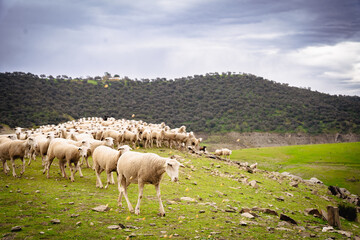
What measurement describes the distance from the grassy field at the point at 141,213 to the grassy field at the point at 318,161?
20015 mm

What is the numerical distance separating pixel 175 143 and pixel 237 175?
10575mm

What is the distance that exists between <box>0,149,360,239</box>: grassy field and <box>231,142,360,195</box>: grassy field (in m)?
20.0

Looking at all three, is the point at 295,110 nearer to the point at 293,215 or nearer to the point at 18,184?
the point at 293,215

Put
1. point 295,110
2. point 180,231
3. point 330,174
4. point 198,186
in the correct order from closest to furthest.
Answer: point 180,231 < point 198,186 < point 330,174 < point 295,110

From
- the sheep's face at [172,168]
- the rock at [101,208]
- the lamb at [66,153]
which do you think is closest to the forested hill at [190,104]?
the lamb at [66,153]

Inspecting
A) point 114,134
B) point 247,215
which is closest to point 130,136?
point 114,134

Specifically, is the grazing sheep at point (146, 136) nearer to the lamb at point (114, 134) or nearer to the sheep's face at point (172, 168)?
the lamb at point (114, 134)

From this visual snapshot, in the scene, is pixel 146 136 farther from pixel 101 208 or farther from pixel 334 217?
pixel 334 217

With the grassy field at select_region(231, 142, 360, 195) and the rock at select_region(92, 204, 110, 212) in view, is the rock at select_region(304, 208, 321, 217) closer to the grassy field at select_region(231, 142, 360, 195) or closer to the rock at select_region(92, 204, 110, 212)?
the rock at select_region(92, 204, 110, 212)

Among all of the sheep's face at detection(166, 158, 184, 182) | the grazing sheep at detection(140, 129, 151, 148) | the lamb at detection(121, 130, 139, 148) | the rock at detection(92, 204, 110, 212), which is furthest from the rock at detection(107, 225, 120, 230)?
the grazing sheep at detection(140, 129, 151, 148)

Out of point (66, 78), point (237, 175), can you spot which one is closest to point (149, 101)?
point (66, 78)

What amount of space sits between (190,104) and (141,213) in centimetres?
8221

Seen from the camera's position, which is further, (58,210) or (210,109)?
(210,109)

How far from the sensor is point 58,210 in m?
9.58
